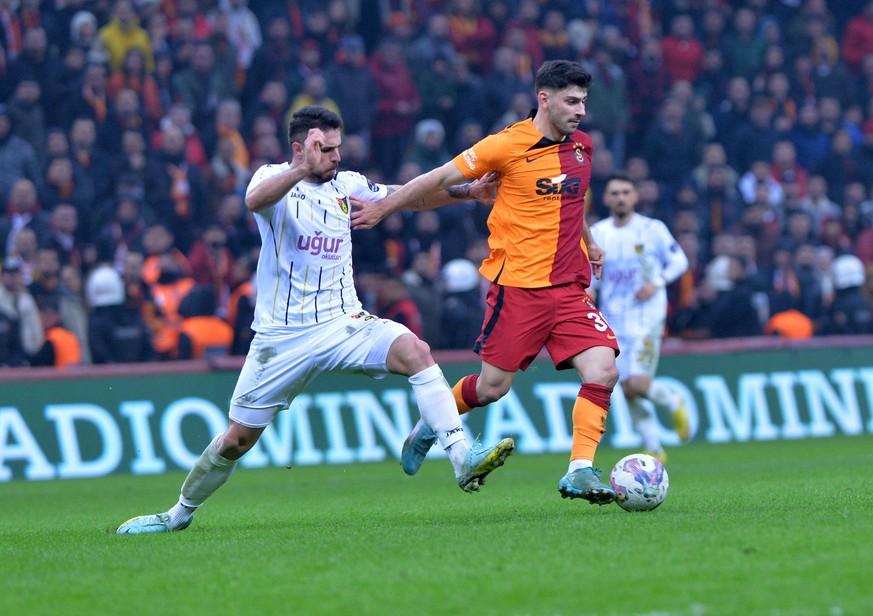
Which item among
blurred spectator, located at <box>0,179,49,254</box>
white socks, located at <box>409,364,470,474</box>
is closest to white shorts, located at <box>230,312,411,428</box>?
white socks, located at <box>409,364,470,474</box>

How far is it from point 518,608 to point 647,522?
8.13 feet

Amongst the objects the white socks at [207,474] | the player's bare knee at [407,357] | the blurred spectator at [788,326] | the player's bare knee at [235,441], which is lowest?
the blurred spectator at [788,326]

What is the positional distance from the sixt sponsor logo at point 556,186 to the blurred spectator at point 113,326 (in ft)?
27.2

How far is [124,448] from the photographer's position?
15.0 m

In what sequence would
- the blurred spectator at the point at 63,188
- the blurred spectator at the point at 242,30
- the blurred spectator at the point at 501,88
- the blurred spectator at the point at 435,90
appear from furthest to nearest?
the blurred spectator at the point at 435,90 < the blurred spectator at the point at 501,88 < the blurred spectator at the point at 242,30 < the blurred spectator at the point at 63,188

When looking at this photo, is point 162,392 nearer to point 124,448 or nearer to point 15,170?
point 124,448

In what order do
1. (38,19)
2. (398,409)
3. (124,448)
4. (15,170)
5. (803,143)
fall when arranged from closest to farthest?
(124,448), (398,409), (15,170), (38,19), (803,143)

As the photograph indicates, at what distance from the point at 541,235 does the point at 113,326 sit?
8.34 m

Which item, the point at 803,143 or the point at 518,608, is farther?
the point at 803,143

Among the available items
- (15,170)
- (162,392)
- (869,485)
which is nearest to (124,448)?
(162,392)

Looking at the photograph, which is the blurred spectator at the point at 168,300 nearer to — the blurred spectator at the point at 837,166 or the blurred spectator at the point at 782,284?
the blurred spectator at the point at 782,284

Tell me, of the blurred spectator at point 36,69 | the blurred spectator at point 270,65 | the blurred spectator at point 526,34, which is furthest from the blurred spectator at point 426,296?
the blurred spectator at point 36,69

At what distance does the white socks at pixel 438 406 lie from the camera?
27.2 feet

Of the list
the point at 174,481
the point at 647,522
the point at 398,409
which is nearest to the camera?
the point at 647,522
